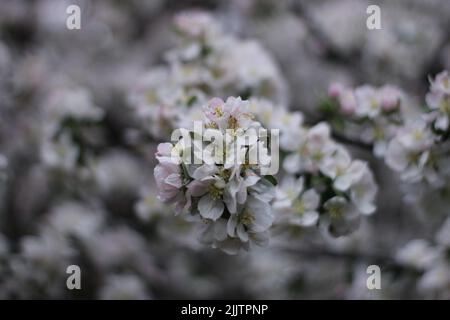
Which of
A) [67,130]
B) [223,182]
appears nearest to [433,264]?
[223,182]

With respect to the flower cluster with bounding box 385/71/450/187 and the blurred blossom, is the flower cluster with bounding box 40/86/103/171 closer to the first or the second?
the blurred blossom

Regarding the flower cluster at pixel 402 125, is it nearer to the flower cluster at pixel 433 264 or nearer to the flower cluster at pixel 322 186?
the flower cluster at pixel 322 186

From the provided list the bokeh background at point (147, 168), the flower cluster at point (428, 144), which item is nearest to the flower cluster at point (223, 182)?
the flower cluster at point (428, 144)

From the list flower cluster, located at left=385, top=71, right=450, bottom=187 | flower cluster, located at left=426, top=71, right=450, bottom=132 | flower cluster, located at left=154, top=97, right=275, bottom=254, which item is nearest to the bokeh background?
A: flower cluster, located at left=385, top=71, right=450, bottom=187

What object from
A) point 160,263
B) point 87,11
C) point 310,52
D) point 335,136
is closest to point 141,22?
point 87,11

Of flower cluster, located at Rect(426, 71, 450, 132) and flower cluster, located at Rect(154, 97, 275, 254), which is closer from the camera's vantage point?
flower cluster, located at Rect(154, 97, 275, 254)
